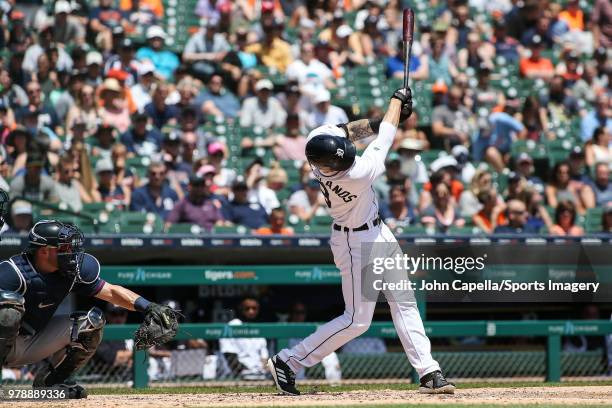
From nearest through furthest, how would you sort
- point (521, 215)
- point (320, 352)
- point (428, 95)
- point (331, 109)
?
point (320, 352), point (521, 215), point (331, 109), point (428, 95)

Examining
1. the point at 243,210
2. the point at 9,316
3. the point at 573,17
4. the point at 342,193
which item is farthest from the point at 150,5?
the point at 9,316

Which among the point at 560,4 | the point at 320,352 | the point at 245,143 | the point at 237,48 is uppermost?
the point at 560,4

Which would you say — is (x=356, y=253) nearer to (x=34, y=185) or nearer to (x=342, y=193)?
(x=342, y=193)

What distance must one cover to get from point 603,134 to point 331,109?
3.25 m

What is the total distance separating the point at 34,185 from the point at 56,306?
376 cm

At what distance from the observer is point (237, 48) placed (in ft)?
48.3

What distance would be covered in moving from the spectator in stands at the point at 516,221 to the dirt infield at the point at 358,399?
334cm

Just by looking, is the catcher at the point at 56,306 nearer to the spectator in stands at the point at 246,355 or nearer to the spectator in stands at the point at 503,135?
the spectator in stands at the point at 246,355

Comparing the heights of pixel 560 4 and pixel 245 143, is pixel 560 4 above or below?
above

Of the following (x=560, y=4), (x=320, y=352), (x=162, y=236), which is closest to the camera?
(x=320, y=352)

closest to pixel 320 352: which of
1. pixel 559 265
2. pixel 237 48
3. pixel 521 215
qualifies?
pixel 559 265

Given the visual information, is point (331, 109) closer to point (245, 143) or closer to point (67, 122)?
point (245, 143)

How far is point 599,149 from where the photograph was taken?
14250 mm

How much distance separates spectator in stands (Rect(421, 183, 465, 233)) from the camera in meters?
12.0
